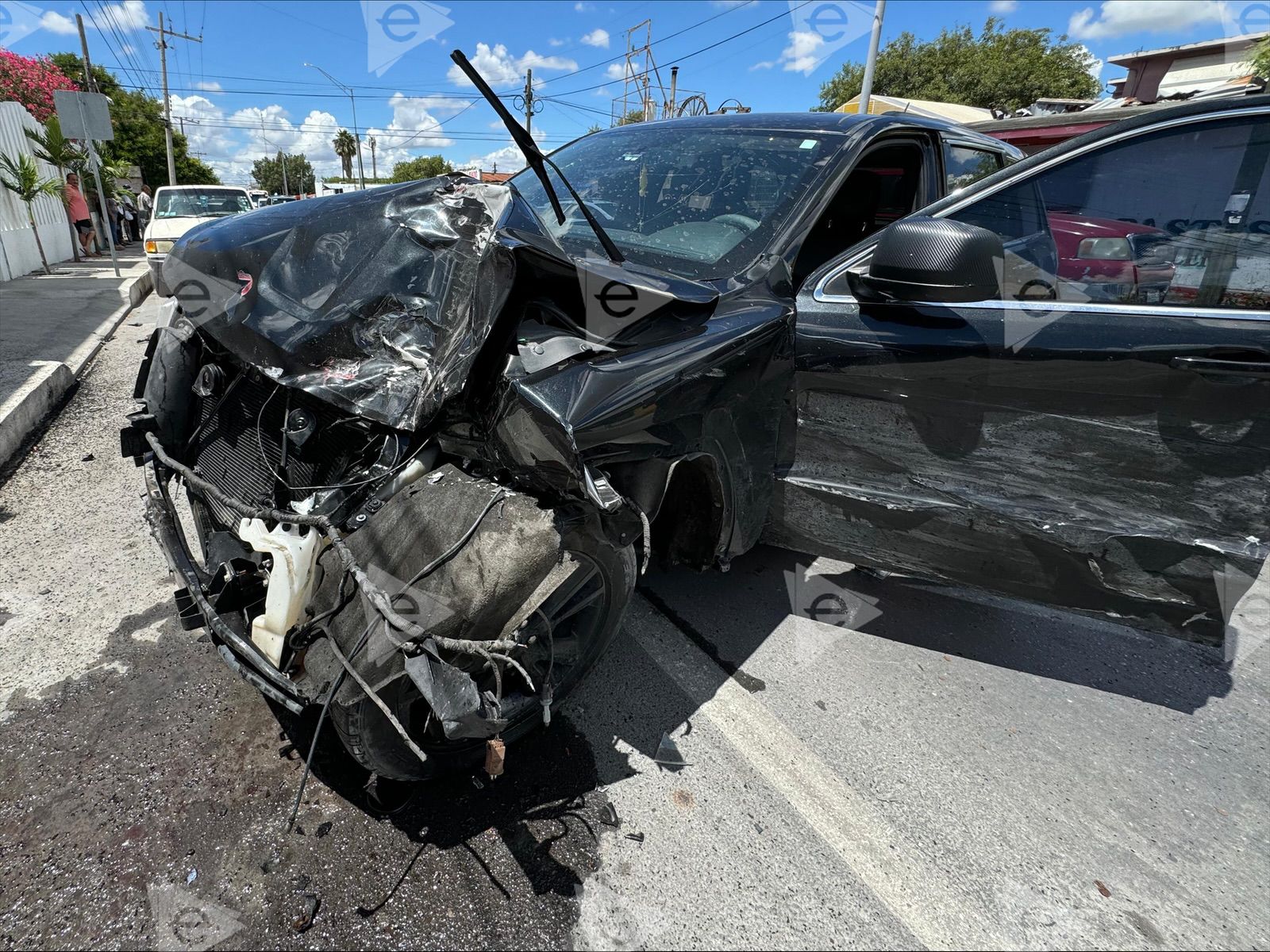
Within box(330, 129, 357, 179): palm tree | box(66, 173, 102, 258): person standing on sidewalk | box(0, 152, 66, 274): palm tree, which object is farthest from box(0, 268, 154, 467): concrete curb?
box(330, 129, 357, 179): palm tree

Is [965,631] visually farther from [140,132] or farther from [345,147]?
[345,147]

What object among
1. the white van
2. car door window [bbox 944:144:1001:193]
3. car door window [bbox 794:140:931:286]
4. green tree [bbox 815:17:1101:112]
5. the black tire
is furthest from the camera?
green tree [bbox 815:17:1101:112]

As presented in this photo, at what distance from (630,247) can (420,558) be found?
62.0 inches

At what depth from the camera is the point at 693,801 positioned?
2162 millimetres

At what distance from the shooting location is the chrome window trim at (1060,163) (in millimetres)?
2201

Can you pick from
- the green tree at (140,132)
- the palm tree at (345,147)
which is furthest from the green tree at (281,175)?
the green tree at (140,132)

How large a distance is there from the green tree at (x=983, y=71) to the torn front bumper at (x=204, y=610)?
33.9 metres

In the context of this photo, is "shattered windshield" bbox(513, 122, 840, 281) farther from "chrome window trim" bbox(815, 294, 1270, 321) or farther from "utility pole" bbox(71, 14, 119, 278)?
"utility pole" bbox(71, 14, 119, 278)

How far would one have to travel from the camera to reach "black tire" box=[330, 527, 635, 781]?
1.69 metres

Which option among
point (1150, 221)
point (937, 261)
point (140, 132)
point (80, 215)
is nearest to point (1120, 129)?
point (1150, 221)

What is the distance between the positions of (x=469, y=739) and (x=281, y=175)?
331 ft

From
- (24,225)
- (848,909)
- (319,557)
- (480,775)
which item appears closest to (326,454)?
(319,557)

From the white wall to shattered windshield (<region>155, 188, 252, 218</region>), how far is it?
7.83ft

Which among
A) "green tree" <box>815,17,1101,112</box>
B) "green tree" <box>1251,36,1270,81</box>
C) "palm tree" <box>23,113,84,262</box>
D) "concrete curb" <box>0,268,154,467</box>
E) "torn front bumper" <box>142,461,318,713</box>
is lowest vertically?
"concrete curb" <box>0,268,154,467</box>
